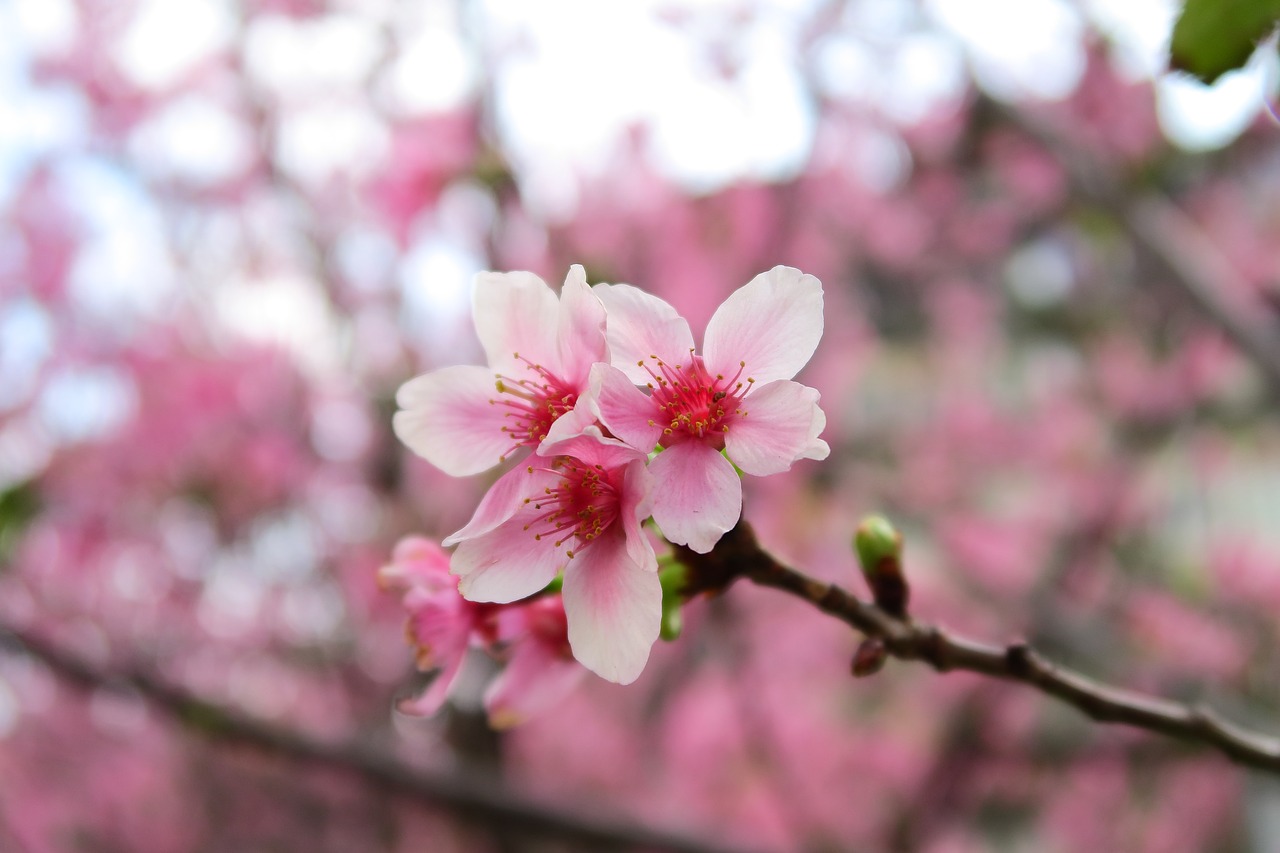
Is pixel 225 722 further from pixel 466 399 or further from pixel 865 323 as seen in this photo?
pixel 865 323

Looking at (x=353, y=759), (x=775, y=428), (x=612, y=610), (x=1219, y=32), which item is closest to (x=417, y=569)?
(x=612, y=610)

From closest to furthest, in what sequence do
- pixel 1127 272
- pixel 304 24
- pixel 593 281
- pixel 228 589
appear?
pixel 593 281
pixel 228 589
pixel 304 24
pixel 1127 272

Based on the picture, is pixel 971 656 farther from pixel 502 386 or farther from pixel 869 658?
pixel 502 386

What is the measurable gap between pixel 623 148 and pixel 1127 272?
9.92 ft

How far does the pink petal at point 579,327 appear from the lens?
2.21 ft

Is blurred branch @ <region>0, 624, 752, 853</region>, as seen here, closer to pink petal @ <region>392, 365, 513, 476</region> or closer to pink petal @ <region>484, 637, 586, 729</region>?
pink petal @ <region>484, 637, 586, 729</region>

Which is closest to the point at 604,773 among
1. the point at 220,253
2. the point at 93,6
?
the point at 220,253

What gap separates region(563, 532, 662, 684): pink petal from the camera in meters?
0.63

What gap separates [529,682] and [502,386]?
1.08ft

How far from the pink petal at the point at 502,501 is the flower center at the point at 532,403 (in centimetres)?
8

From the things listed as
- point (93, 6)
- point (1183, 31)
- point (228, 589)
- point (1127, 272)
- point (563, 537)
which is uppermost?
point (1127, 272)

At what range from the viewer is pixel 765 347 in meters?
0.71

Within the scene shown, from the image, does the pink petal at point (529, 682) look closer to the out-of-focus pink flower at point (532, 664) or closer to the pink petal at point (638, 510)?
the out-of-focus pink flower at point (532, 664)

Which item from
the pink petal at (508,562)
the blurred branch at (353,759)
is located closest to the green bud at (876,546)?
the pink petal at (508,562)
